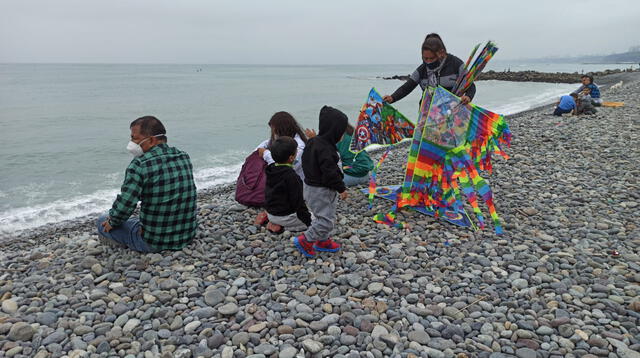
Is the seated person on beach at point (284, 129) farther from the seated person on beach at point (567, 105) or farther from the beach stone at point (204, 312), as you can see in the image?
the seated person on beach at point (567, 105)

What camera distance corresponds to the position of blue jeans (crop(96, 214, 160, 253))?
4.41m

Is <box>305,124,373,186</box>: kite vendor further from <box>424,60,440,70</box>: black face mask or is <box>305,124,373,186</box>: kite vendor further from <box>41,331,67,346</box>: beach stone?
<box>41,331,67,346</box>: beach stone

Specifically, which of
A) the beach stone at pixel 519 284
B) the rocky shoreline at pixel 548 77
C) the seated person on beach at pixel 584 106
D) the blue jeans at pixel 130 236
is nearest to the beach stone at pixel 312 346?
the beach stone at pixel 519 284

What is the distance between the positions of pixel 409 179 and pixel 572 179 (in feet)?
11.0

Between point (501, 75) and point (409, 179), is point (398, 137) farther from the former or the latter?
point (501, 75)

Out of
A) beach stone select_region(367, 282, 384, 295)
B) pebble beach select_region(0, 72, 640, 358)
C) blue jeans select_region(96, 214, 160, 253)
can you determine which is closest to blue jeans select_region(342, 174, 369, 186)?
pebble beach select_region(0, 72, 640, 358)

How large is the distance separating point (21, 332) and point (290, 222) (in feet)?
8.66

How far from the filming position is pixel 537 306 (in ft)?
11.6

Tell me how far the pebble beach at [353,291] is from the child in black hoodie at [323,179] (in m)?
0.25

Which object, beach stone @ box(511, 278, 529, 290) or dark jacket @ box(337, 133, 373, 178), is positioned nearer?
beach stone @ box(511, 278, 529, 290)

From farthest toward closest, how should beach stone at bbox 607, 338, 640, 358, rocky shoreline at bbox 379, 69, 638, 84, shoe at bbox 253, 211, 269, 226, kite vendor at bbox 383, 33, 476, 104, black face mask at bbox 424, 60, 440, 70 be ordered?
rocky shoreline at bbox 379, 69, 638, 84
shoe at bbox 253, 211, 269, 226
black face mask at bbox 424, 60, 440, 70
kite vendor at bbox 383, 33, 476, 104
beach stone at bbox 607, 338, 640, 358

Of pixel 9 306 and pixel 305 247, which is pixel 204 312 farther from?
pixel 9 306

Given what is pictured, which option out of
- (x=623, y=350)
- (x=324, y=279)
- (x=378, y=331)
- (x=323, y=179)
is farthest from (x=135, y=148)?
(x=623, y=350)

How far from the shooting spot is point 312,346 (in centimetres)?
300
